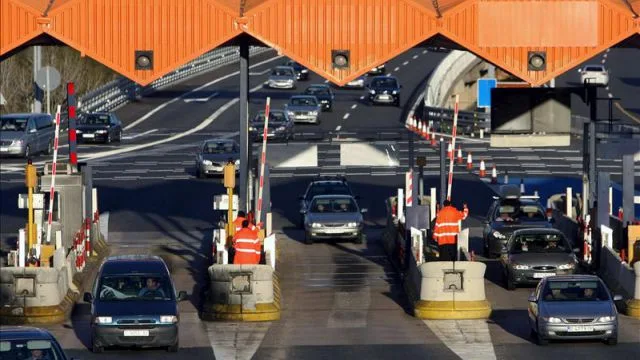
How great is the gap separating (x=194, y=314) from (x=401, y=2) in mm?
7653

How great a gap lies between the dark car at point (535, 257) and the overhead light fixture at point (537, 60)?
11.3ft

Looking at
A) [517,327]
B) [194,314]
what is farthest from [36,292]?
[517,327]

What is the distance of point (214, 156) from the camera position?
56.8m

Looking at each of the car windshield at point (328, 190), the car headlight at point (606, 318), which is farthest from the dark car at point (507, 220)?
the car headlight at point (606, 318)

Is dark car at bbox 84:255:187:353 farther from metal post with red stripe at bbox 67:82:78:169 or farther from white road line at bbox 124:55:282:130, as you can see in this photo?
white road line at bbox 124:55:282:130

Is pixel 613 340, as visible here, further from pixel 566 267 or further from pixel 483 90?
pixel 483 90

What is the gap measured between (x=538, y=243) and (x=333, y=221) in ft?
27.3

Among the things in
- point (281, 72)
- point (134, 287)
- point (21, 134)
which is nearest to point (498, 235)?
point (134, 287)

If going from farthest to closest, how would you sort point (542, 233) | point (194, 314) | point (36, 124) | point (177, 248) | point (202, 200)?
point (36, 124) < point (202, 200) < point (177, 248) < point (542, 233) < point (194, 314)

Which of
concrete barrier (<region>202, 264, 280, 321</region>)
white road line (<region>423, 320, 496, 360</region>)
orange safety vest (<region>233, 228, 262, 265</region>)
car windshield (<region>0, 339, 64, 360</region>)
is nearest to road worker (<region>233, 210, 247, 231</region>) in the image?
orange safety vest (<region>233, 228, 262, 265</region>)

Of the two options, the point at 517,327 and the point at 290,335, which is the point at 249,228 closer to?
the point at 290,335

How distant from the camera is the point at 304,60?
3369 centimetres

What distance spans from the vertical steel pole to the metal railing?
36.4m

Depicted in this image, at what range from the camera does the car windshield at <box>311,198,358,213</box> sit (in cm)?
4266
